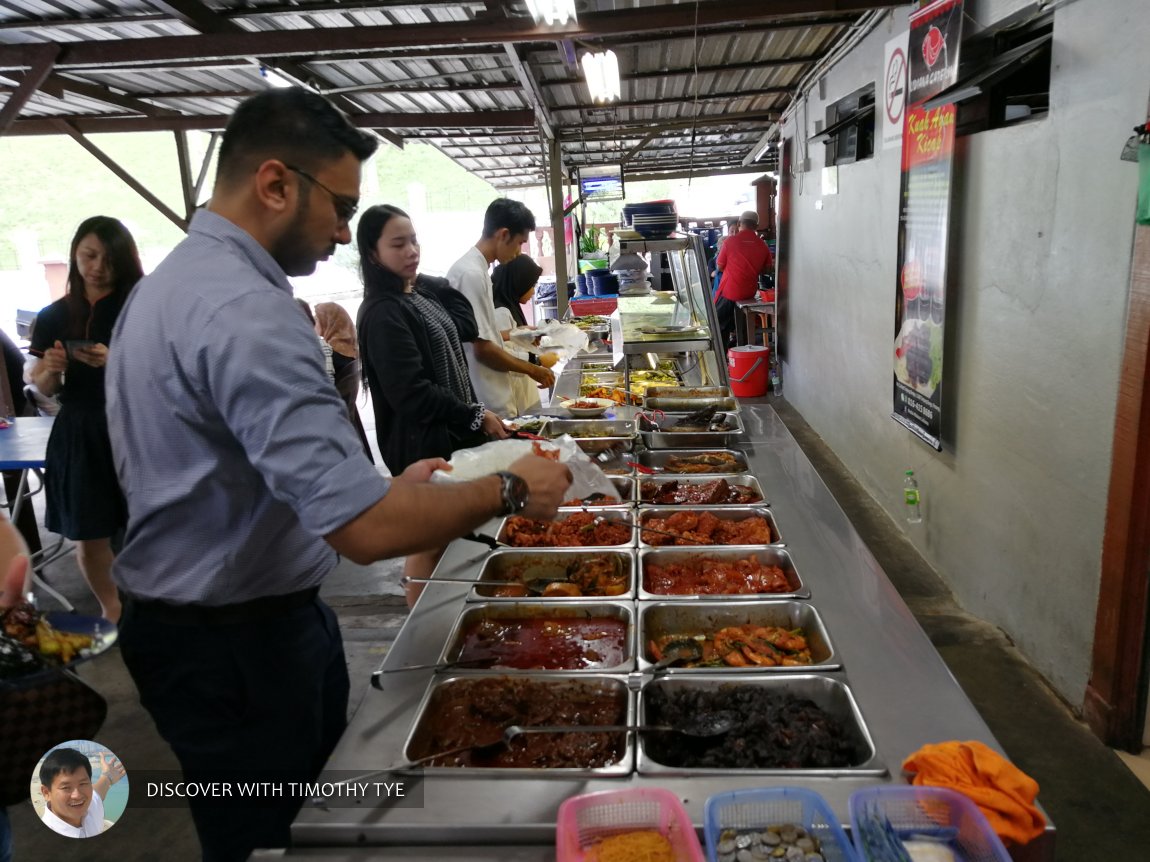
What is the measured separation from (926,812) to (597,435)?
2.56 metres

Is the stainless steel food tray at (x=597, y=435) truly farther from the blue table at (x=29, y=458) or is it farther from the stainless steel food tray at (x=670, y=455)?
the blue table at (x=29, y=458)

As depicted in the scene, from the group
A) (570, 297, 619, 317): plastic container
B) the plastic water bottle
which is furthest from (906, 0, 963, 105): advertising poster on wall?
(570, 297, 619, 317): plastic container

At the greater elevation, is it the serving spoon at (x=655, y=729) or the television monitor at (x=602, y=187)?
the television monitor at (x=602, y=187)

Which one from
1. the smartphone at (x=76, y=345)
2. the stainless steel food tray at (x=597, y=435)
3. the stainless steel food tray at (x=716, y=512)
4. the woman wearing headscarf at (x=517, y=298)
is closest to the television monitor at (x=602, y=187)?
the woman wearing headscarf at (x=517, y=298)

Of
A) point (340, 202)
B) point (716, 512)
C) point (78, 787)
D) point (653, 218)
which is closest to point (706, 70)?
point (653, 218)

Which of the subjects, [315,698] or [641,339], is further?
[641,339]

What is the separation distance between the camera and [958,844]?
3.77 feet

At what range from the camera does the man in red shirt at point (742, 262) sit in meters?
10.3

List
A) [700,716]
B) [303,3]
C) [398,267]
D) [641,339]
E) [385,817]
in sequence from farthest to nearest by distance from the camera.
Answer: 1. [303,3]
2. [641,339]
3. [398,267]
4. [700,716]
5. [385,817]

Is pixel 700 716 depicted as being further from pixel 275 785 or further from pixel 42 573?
pixel 42 573

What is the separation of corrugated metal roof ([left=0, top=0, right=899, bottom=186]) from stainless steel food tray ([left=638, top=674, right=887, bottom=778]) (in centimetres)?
435

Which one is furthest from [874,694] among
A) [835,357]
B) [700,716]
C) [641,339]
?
[835,357]

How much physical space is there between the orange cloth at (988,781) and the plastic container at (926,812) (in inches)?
2.0

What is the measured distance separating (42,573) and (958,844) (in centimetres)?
534
